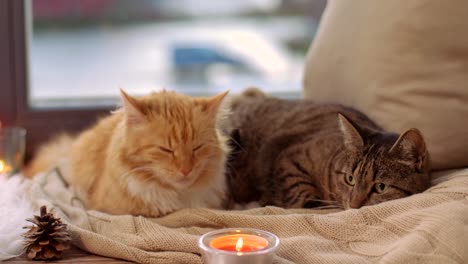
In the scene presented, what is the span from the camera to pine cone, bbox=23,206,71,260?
4.07ft

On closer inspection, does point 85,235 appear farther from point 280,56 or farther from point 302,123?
point 280,56

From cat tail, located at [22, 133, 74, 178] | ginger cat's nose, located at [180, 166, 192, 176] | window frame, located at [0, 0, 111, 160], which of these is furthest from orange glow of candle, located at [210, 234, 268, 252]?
window frame, located at [0, 0, 111, 160]

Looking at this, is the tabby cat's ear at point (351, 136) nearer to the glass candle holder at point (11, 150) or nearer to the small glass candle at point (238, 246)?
the small glass candle at point (238, 246)

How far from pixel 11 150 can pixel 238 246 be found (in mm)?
1023

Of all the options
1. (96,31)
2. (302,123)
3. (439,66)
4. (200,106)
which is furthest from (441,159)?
(96,31)

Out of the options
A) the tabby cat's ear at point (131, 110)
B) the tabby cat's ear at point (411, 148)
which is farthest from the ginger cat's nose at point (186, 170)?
the tabby cat's ear at point (411, 148)

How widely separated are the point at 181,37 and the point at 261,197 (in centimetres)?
94

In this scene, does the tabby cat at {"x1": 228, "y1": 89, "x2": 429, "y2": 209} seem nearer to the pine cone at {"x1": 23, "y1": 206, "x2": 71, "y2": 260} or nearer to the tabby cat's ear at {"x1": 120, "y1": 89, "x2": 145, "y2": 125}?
the tabby cat's ear at {"x1": 120, "y1": 89, "x2": 145, "y2": 125}

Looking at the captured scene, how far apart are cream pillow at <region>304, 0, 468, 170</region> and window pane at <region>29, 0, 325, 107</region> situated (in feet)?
2.21

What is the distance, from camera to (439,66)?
1527 mm

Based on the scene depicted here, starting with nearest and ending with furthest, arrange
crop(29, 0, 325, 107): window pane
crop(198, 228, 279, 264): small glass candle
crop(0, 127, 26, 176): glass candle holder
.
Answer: crop(198, 228, 279, 264): small glass candle, crop(0, 127, 26, 176): glass candle holder, crop(29, 0, 325, 107): window pane

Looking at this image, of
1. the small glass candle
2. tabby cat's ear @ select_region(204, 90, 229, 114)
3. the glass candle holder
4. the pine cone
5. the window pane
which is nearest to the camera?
the small glass candle

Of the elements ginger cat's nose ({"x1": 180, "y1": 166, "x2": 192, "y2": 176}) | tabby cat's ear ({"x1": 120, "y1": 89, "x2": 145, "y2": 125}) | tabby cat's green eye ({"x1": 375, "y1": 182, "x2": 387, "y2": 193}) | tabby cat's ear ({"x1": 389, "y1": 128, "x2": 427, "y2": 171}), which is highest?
tabby cat's ear ({"x1": 120, "y1": 89, "x2": 145, "y2": 125})

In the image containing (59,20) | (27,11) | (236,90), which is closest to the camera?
(27,11)
